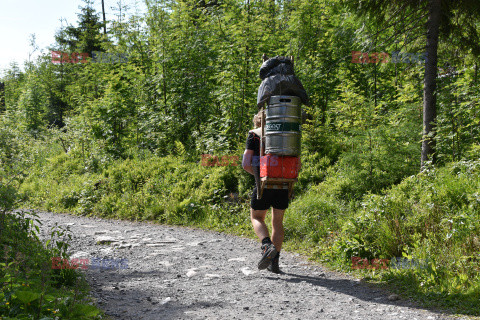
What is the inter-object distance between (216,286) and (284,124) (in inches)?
87.4

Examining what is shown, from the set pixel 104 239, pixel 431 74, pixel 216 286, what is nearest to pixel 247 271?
pixel 216 286

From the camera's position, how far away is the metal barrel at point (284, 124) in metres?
5.20

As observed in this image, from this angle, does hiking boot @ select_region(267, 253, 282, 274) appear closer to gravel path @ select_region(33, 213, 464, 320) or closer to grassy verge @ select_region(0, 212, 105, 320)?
gravel path @ select_region(33, 213, 464, 320)

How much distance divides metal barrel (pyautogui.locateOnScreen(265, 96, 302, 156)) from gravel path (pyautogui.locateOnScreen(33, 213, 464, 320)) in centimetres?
173

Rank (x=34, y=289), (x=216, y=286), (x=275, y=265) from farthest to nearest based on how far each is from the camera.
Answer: (x=275, y=265), (x=216, y=286), (x=34, y=289)

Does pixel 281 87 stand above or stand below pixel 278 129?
above

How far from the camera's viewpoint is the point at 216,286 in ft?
17.3

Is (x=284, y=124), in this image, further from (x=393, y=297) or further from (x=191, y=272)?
(x=191, y=272)

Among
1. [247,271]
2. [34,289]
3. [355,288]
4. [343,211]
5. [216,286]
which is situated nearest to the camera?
[34,289]

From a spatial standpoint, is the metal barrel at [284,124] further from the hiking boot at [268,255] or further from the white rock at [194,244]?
the white rock at [194,244]

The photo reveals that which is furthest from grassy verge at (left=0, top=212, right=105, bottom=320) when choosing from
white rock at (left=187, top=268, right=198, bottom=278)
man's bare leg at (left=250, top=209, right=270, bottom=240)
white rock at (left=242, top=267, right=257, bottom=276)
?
man's bare leg at (left=250, top=209, right=270, bottom=240)

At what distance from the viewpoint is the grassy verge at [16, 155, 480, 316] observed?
193 inches

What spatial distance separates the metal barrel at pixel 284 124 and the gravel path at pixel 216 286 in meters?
1.73

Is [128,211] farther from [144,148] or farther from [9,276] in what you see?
A: [9,276]
